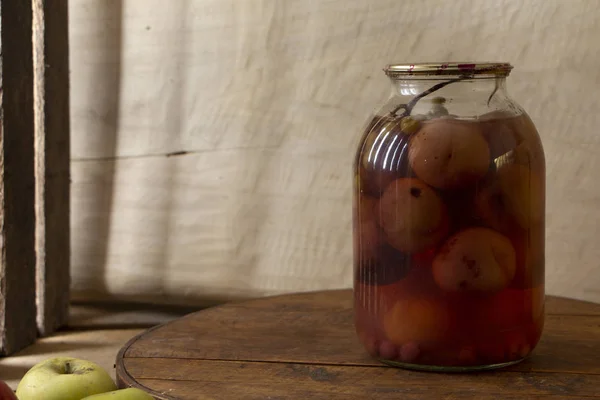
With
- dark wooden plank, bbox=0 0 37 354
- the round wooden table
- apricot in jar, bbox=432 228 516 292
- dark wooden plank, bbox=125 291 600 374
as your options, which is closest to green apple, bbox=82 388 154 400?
the round wooden table

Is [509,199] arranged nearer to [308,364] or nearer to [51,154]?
[308,364]

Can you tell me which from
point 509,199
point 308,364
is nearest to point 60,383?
point 308,364

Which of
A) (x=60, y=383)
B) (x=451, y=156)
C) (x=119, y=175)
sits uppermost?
(x=451, y=156)

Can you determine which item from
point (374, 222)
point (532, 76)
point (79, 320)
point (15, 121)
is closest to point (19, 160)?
point (15, 121)

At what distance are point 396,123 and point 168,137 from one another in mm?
644

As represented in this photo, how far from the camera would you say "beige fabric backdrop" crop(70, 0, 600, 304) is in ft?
4.22

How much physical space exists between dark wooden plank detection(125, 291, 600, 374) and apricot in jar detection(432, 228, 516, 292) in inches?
4.6

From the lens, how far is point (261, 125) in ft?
4.51

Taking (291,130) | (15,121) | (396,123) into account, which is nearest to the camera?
(396,123)

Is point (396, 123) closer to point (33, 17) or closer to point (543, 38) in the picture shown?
point (543, 38)

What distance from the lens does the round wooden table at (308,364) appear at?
805mm

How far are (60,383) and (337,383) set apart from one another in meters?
0.27

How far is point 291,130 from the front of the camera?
1.37m

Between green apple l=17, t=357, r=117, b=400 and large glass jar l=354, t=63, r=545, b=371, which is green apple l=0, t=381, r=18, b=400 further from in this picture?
large glass jar l=354, t=63, r=545, b=371
